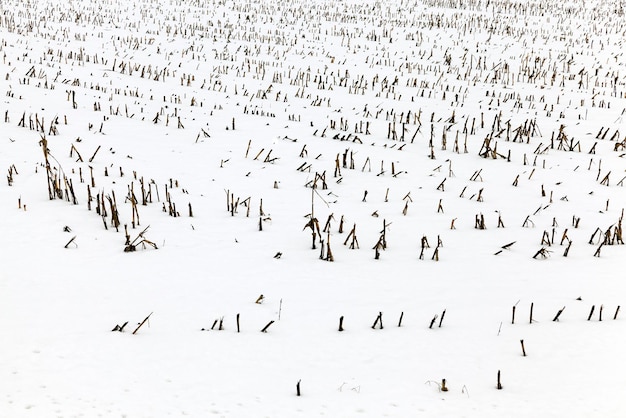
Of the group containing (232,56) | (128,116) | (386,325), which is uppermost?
(232,56)

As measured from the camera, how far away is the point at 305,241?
14.8 ft

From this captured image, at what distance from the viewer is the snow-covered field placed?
8.39 feet

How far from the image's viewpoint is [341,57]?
12680 mm

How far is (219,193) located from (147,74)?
19.9ft

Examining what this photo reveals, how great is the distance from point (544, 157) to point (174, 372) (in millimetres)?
5801

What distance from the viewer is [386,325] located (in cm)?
318

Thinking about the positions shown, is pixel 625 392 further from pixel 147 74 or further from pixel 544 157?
pixel 147 74

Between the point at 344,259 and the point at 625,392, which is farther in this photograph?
the point at 344,259

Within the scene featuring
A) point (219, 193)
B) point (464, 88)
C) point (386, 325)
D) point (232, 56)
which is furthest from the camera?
point (232, 56)

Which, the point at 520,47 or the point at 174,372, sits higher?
the point at 520,47

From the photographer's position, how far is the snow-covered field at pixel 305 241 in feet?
8.39

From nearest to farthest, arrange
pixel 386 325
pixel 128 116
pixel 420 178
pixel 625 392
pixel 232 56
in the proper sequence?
pixel 625 392, pixel 386 325, pixel 420 178, pixel 128 116, pixel 232 56

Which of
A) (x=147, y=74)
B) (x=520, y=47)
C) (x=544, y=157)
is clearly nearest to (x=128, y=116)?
(x=147, y=74)

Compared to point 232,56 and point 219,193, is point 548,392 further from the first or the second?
point 232,56
